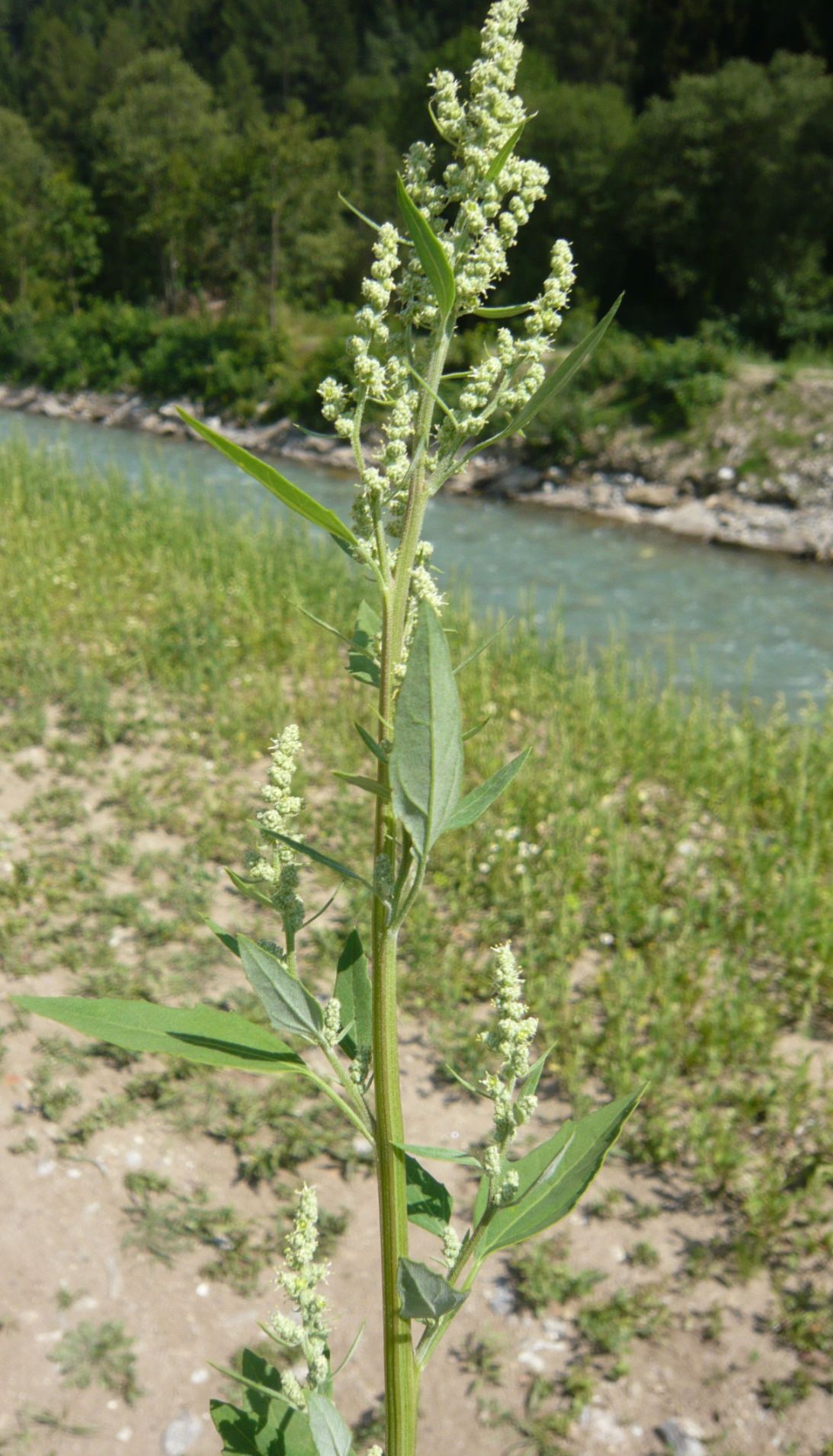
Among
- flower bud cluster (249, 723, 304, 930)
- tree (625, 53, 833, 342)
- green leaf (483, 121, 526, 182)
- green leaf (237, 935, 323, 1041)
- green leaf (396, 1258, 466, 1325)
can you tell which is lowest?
green leaf (396, 1258, 466, 1325)

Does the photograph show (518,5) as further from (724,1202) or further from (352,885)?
(352,885)

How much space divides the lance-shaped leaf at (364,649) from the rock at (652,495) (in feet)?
57.6

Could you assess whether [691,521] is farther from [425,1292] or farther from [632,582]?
[425,1292]

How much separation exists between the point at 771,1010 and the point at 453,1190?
1.25 meters

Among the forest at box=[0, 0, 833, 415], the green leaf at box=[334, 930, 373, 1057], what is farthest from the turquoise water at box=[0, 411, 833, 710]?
the forest at box=[0, 0, 833, 415]

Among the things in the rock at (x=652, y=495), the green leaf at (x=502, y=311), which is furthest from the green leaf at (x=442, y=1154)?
the rock at (x=652, y=495)

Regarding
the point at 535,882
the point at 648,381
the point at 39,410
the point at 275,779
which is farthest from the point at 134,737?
the point at 39,410

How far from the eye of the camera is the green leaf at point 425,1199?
1.02 meters

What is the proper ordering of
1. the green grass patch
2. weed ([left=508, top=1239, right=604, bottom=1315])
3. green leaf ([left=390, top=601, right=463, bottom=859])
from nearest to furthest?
1. green leaf ([left=390, top=601, right=463, bottom=859])
2. weed ([left=508, top=1239, right=604, bottom=1315])
3. the green grass patch

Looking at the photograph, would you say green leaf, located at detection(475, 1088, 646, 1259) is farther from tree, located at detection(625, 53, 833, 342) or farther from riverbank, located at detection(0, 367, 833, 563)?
tree, located at detection(625, 53, 833, 342)

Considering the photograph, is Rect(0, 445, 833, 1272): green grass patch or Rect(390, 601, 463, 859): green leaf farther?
Rect(0, 445, 833, 1272): green grass patch

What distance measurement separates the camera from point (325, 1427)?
82 cm

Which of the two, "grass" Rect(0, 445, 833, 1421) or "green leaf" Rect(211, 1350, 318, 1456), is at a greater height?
"green leaf" Rect(211, 1350, 318, 1456)

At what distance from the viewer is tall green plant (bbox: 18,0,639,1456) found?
33.0 inches
